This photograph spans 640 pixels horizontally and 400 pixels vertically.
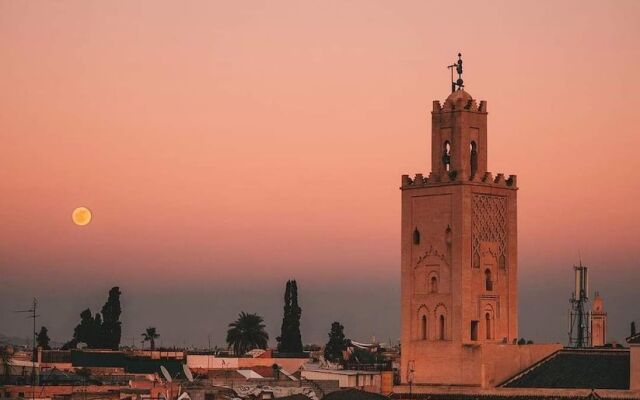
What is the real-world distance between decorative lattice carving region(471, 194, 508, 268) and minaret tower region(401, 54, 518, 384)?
0.12 feet

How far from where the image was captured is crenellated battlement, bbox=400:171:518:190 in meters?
67.3

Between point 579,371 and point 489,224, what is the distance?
6642mm

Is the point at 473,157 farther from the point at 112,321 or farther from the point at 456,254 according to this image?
the point at 112,321

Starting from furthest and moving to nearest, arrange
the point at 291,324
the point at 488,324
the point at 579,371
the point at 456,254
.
Result: the point at 291,324 < the point at 488,324 < the point at 456,254 < the point at 579,371

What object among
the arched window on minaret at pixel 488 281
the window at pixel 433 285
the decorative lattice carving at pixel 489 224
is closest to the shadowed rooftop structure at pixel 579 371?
the arched window on minaret at pixel 488 281

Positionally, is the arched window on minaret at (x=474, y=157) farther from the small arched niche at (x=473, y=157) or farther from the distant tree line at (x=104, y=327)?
the distant tree line at (x=104, y=327)

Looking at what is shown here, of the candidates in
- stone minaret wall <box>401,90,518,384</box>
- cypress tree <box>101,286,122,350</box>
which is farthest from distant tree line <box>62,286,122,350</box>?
stone minaret wall <box>401,90,518,384</box>

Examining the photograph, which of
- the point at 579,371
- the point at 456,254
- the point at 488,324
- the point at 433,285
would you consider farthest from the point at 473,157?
the point at 579,371

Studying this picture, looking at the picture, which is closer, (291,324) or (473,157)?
(473,157)

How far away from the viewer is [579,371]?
213 feet

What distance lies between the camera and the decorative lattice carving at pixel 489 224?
221 ft

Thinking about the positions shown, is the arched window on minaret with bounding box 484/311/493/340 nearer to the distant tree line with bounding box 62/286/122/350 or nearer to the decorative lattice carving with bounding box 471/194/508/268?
the decorative lattice carving with bounding box 471/194/508/268

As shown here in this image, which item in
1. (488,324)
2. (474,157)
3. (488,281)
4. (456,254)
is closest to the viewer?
(456,254)

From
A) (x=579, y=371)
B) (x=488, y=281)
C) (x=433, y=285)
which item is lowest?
(x=579, y=371)
